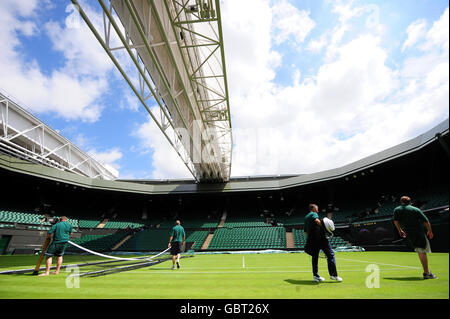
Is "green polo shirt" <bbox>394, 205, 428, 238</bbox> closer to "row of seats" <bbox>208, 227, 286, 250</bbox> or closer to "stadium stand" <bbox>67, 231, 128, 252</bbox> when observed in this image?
"row of seats" <bbox>208, 227, 286, 250</bbox>

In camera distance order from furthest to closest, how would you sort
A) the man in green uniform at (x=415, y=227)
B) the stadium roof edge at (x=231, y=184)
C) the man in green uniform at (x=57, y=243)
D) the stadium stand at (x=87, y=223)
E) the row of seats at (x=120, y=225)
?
the row of seats at (x=120, y=225) → the stadium stand at (x=87, y=223) → the stadium roof edge at (x=231, y=184) → the man in green uniform at (x=57, y=243) → the man in green uniform at (x=415, y=227)

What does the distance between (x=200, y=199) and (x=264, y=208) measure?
351 inches

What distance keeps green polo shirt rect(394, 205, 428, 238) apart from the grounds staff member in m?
1.67

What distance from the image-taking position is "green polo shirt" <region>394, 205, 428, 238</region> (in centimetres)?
460

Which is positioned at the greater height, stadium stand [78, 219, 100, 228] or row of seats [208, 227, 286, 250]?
stadium stand [78, 219, 100, 228]

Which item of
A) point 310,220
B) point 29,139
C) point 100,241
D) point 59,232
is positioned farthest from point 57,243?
point 29,139

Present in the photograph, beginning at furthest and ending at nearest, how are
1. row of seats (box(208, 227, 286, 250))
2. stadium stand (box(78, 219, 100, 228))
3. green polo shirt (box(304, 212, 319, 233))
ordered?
1. stadium stand (box(78, 219, 100, 228))
2. row of seats (box(208, 227, 286, 250))
3. green polo shirt (box(304, 212, 319, 233))

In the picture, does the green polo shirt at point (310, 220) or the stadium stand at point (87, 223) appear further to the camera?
the stadium stand at point (87, 223)

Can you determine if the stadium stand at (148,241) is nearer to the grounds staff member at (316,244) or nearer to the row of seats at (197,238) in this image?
the row of seats at (197,238)

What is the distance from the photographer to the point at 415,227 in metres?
4.65

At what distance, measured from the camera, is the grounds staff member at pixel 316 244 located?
454cm

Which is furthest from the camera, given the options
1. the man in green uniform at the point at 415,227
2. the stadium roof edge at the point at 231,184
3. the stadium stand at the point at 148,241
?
the stadium stand at the point at 148,241

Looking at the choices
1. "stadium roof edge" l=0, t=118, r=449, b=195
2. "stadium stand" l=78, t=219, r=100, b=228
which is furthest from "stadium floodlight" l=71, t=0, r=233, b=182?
"stadium stand" l=78, t=219, r=100, b=228

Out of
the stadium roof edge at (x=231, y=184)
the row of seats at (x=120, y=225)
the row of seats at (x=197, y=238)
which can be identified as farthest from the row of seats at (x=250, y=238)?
the row of seats at (x=120, y=225)
